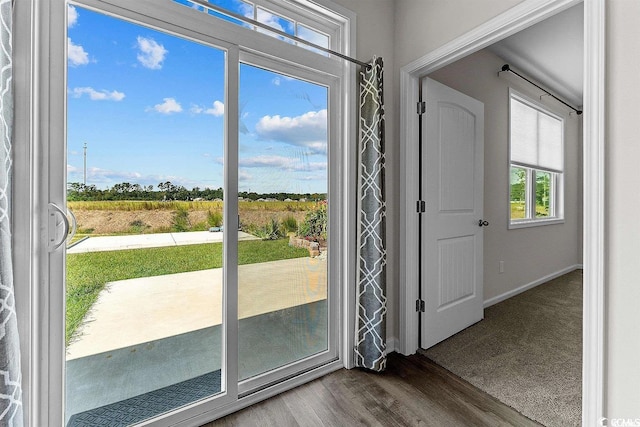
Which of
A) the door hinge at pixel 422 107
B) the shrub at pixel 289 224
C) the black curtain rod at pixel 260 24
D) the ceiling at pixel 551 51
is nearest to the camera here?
the black curtain rod at pixel 260 24

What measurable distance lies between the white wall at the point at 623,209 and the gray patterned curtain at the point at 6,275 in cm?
219

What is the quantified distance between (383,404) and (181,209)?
1497 mm

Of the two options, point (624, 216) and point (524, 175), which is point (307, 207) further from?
point (524, 175)

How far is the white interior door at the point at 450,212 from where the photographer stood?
2176 millimetres

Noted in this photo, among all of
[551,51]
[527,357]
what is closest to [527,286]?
[527,357]

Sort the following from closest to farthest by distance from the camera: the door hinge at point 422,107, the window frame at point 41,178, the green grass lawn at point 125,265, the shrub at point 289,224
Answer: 1. the window frame at point 41,178
2. the green grass lawn at point 125,265
3. the shrub at point 289,224
4. the door hinge at point 422,107

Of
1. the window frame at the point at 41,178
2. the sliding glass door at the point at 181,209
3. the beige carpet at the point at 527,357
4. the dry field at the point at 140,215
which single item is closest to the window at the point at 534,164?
the beige carpet at the point at 527,357

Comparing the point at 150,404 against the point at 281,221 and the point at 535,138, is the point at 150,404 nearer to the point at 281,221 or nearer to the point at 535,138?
the point at 281,221

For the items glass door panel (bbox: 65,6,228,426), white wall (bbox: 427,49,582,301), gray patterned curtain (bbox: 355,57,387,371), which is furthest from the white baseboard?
glass door panel (bbox: 65,6,228,426)

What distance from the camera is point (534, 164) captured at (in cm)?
371

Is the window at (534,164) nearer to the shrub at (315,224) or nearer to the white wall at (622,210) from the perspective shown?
the white wall at (622,210)

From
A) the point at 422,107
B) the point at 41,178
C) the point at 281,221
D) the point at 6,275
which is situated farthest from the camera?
the point at 422,107

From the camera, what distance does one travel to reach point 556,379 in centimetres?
180

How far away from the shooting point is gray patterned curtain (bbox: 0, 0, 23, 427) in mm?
938
